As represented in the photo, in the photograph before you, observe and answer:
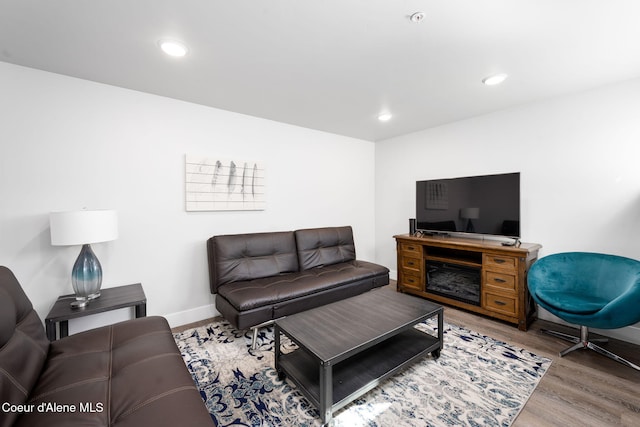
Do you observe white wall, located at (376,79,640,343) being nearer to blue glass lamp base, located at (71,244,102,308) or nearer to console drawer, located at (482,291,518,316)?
console drawer, located at (482,291,518,316)

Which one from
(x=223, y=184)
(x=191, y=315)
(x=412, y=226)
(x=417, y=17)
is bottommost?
(x=191, y=315)

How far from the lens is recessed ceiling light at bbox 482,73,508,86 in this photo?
227cm

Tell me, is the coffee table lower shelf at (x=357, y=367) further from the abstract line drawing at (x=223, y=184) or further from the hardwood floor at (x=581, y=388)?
the abstract line drawing at (x=223, y=184)

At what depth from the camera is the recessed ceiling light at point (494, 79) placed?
2268 mm

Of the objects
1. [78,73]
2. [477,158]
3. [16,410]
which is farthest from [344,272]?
[78,73]

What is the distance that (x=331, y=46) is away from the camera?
182cm

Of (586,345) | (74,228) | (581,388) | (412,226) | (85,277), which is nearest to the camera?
(581,388)

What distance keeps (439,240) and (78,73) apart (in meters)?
3.94

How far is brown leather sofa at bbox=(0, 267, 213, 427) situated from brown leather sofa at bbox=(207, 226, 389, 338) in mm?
810

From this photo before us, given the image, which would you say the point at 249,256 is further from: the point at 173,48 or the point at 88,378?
the point at 173,48

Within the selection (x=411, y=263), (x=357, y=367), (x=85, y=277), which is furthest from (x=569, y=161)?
(x=85, y=277)

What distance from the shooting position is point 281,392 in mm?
1767

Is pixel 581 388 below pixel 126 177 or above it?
below

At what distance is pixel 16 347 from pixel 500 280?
3605 millimetres
